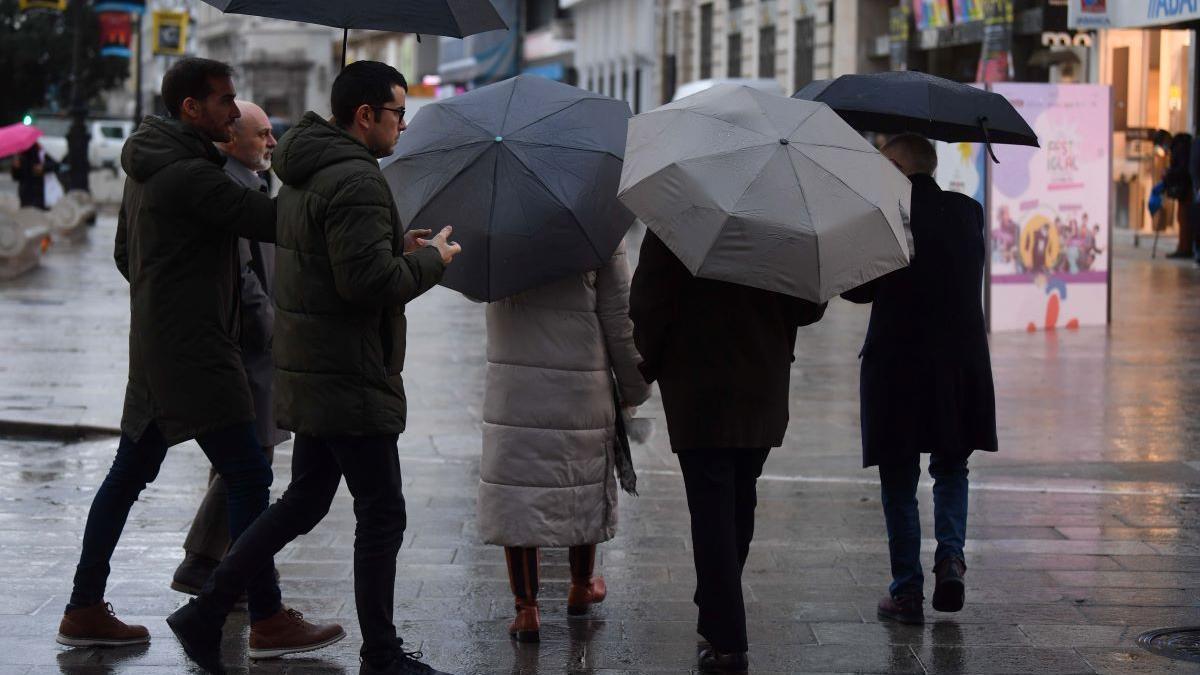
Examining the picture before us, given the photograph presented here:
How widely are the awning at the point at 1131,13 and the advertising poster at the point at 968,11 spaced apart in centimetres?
1211

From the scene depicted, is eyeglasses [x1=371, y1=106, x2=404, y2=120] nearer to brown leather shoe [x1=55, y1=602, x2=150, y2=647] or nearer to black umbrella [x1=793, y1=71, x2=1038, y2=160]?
black umbrella [x1=793, y1=71, x2=1038, y2=160]

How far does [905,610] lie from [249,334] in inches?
93.6

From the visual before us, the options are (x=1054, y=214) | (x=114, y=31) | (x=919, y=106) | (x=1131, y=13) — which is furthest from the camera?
(x=114, y=31)

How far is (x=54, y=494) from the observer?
8.40 m

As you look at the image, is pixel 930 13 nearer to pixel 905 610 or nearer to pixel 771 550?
pixel 771 550

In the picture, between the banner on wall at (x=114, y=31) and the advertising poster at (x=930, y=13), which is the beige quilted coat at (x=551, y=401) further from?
the banner on wall at (x=114, y=31)

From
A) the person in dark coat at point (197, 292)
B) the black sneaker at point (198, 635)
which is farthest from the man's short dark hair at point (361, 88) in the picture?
the black sneaker at point (198, 635)

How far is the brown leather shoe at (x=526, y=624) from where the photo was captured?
19.1 ft

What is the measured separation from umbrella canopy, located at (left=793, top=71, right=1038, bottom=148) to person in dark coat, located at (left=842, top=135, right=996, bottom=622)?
129 mm

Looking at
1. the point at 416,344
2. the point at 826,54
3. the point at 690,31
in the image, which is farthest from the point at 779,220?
the point at 690,31

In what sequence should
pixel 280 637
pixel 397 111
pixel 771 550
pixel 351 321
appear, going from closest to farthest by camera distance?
1. pixel 351 321
2. pixel 397 111
3. pixel 280 637
4. pixel 771 550

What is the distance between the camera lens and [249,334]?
244 inches

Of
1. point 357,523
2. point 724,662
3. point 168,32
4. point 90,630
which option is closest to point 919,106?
point 724,662

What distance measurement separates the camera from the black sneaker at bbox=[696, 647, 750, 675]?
545 centimetres
